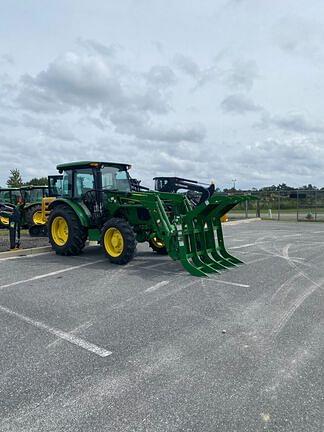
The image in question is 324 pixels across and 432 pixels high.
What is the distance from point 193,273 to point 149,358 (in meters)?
3.86

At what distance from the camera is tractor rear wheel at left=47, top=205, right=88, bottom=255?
9805mm

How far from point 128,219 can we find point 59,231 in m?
2.32

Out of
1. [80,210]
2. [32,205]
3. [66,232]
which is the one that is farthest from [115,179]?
[32,205]

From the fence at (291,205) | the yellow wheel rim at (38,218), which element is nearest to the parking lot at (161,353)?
the yellow wheel rim at (38,218)

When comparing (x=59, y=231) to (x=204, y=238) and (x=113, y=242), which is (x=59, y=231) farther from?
(x=204, y=238)

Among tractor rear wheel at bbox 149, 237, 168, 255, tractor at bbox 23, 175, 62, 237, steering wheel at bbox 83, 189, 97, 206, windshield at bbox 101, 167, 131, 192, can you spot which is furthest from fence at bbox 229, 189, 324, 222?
steering wheel at bbox 83, 189, 97, 206

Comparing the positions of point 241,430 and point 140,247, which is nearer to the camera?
point 241,430

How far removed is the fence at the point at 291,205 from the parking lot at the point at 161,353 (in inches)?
770

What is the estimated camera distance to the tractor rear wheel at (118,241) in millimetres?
8586

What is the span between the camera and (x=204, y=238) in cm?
875

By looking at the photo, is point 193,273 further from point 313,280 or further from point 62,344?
point 62,344

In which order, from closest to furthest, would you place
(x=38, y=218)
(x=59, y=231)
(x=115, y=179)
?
(x=115, y=179) → (x=59, y=231) → (x=38, y=218)

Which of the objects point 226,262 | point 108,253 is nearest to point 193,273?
point 226,262

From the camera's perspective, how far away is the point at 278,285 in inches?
277
